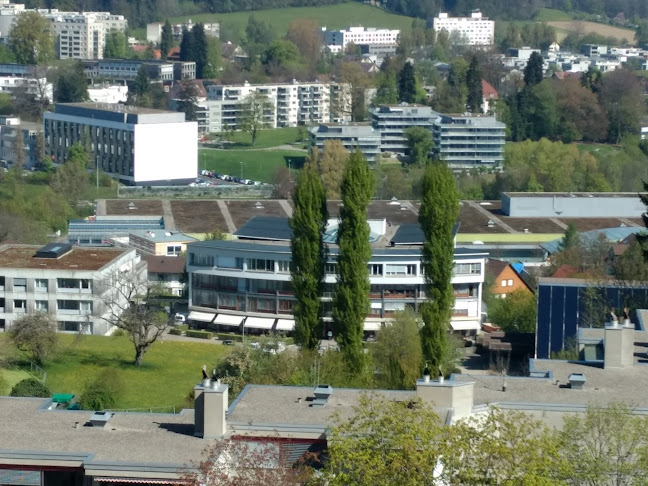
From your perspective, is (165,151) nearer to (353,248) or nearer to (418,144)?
(418,144)

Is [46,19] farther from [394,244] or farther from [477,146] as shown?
[394,244]

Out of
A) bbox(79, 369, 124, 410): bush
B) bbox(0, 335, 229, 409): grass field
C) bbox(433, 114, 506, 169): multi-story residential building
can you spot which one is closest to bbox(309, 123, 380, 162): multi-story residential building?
bbox(433, 114, 506, 169): multi-story residential building

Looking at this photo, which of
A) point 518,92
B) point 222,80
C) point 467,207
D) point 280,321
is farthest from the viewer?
point 222,80

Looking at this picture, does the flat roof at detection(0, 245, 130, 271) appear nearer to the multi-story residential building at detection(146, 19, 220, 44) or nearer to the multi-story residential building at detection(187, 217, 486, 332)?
the multi-story residential building at detection(187, 217, 486, 332)

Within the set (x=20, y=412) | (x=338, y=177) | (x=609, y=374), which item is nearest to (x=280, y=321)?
(x=609, y=374)

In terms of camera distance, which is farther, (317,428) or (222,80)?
(222,80)

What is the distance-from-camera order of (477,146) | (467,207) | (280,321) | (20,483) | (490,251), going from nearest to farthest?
(20,483) < (280,321) < (490,251) < (467,207) < (477,146)

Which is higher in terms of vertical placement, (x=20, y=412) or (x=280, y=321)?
(x=20, y=412)

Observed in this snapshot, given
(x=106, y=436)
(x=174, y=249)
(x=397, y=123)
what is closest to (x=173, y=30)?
(x=397, y=123)
